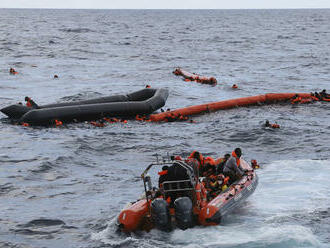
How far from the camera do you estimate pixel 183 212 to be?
508 inches

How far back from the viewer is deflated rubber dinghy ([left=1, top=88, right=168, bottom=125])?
2511 centimetres

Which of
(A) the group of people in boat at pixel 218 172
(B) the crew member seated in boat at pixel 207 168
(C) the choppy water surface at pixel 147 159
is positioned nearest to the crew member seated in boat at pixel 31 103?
(C) the choppy water surface at pixel 147 159

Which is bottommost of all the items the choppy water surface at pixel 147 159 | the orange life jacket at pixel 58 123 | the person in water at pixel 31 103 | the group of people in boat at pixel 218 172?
the choppy water surface at pixel 147 159

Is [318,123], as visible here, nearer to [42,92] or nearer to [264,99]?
[264,99]

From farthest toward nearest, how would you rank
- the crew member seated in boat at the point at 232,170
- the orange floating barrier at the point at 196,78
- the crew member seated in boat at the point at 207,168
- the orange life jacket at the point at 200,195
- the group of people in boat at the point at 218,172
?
1. the orange floating barrier at the point at 196,78
2. the crew member seated in boat at the point at 207,168
3. the crew member seated in boat at the point at 232,170
4. the group of people in boat at the point at 218,172
5. the orange life jacket at the point at 200,195

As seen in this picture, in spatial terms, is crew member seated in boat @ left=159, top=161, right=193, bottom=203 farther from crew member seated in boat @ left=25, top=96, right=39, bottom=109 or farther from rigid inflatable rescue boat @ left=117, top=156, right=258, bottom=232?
crew member seated in boat @ left=25, top=96, right=39, bottom=109

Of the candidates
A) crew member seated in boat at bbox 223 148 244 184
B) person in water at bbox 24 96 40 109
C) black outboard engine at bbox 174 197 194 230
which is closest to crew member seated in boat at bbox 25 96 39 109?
person in water at bbox 24 96 40 109

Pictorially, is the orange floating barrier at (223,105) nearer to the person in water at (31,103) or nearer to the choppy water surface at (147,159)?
the choppy water surface at (147,159)

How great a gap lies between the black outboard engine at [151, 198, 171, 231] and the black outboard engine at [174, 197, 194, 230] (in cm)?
24

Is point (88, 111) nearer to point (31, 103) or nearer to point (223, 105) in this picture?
point (31, 103)

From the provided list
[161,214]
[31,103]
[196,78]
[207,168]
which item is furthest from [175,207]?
[196,78]

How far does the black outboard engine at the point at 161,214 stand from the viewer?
42.3 ft

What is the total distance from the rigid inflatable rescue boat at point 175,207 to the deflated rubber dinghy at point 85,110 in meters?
12.3

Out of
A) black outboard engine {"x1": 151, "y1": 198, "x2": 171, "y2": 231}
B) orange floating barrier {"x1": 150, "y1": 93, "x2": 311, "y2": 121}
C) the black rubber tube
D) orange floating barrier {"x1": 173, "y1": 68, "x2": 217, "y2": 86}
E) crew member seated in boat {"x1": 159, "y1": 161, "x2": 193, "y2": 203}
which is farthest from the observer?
orange floating barrier {"x1": 173, "y1": 68, "x2": 217, "y2": 86}
